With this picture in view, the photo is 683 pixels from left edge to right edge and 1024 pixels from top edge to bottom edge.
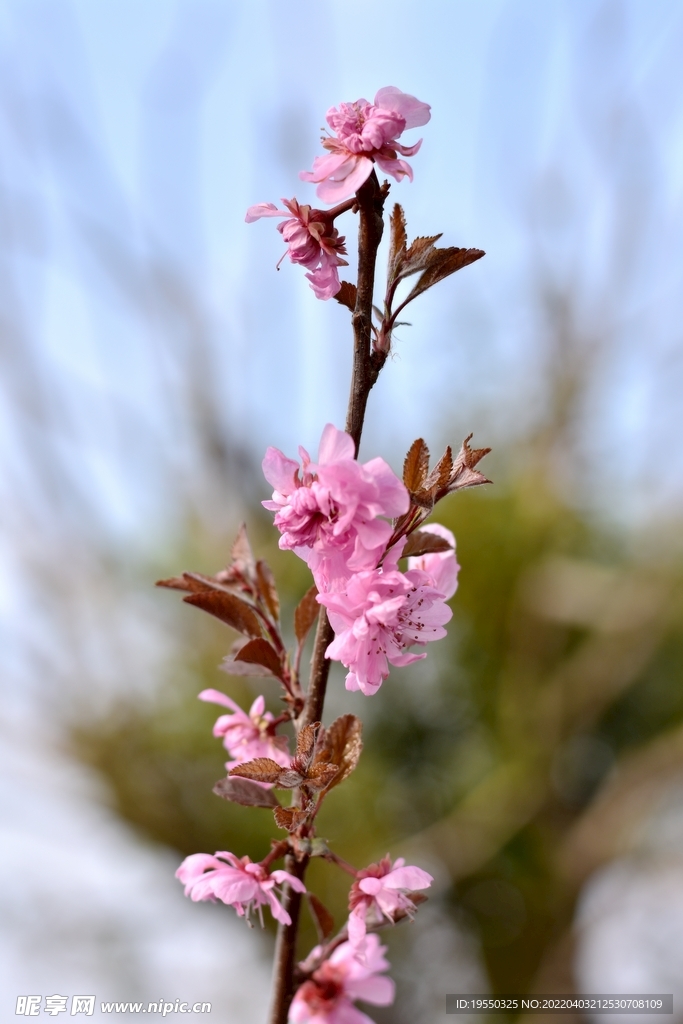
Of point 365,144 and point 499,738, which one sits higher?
point 365,144

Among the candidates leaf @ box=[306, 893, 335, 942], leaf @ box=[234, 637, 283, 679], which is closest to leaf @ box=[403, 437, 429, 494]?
leaf @ box=[234, 637, 283, 679]

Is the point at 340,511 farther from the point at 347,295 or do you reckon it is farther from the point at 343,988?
the point at 343,988

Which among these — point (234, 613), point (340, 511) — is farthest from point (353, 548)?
point (234, 613)

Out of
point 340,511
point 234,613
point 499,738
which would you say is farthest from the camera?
point 499,738

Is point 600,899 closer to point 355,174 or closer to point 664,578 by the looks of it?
point 664,578

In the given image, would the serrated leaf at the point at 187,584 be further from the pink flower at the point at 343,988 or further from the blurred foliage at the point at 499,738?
the blurred foliage at the point at 499,738

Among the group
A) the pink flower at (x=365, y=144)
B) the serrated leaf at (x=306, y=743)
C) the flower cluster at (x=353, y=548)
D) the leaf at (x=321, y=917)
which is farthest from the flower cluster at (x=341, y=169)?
the leaf at (x=321, y=917)

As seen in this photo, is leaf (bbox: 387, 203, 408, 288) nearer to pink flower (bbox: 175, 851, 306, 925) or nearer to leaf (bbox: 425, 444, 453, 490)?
leaf (bbox: 425, 444, 453, 490)
